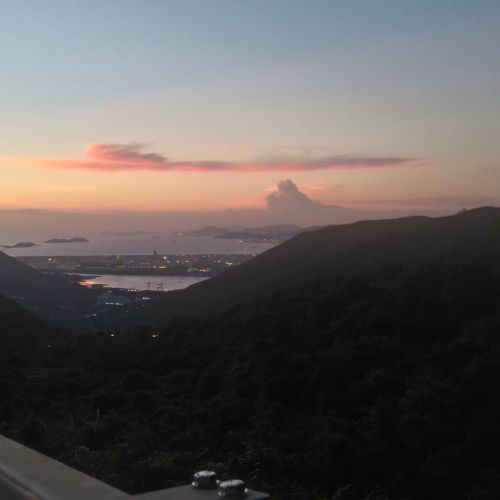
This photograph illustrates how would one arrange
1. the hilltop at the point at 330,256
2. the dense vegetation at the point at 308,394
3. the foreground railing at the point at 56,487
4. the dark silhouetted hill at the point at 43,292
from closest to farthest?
the foreground railing at the point at 56,487, the dense vegetation at the point at 308,394, the hilltop at the point at 330,256, the dark silhouetted hill at the point at 43,292

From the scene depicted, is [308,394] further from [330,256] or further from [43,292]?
[43,292]

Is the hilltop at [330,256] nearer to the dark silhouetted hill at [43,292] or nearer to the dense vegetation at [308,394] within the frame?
the dense vegetation at [308,394]

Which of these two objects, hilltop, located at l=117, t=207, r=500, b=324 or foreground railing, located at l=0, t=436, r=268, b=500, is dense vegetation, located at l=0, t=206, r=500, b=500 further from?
hilltop, located at l=117, t=207, r=500, b=324

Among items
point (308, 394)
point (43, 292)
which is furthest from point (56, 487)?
point (43, 292)

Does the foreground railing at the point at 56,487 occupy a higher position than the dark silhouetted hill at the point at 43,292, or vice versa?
the foreground railing at the point at 56,487

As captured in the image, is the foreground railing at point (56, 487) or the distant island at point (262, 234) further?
the distant island at point (262, 234)

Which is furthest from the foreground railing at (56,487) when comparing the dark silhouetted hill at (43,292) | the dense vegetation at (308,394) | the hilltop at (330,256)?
the dark silhouetted hill at (43,292)

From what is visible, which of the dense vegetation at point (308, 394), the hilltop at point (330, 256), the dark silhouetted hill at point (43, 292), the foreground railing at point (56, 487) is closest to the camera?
the foreground railing at point (56, 487)

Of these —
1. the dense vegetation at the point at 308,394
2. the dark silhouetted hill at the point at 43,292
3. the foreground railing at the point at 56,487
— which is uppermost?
the foreground railing at the point at 56,487
